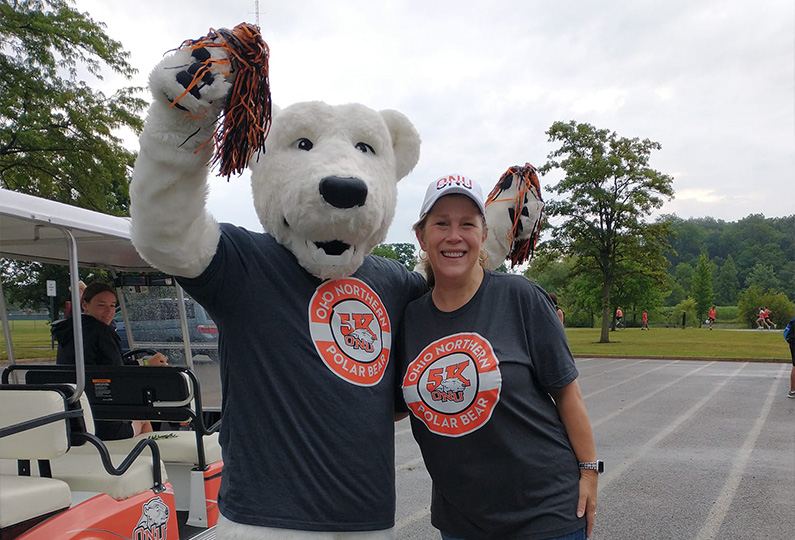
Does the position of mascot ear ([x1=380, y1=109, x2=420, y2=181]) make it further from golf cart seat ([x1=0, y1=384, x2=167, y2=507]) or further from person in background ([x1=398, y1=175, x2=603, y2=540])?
golf cart seat ([x1=0, y1=384, x2=167, y2=507])

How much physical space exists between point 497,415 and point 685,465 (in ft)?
15.8

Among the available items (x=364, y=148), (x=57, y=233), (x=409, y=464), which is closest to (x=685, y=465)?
(x=409, y=464)

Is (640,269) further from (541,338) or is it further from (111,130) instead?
(541,338)

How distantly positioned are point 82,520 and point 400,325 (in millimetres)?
1586

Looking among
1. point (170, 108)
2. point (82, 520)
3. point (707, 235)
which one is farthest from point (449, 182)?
point (707, 235)

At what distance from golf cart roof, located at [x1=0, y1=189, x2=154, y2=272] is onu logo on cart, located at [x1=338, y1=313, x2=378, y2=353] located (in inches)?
59.0

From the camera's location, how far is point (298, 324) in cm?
192

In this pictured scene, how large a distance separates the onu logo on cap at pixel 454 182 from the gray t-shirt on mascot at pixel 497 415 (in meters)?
0.40

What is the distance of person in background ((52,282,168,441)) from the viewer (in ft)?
12.9

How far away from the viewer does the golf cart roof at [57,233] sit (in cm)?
254

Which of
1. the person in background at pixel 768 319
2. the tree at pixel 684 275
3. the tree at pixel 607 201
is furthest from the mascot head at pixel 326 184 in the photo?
the tree at pixel 684 275

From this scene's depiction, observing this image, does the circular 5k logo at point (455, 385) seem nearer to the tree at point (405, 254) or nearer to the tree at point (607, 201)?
the tree at point (405, 254)

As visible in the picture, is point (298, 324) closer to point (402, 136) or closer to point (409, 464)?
point (402, 136)

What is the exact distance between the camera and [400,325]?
→ 218cm
